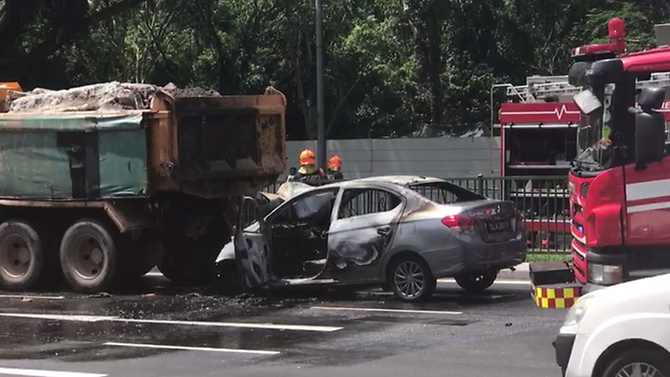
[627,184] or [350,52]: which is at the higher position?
[350,52]

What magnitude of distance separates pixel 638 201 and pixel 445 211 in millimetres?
4292

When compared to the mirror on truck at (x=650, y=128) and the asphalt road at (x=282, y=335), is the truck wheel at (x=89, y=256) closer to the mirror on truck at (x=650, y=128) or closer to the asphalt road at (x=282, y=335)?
the asphalt road at (x=282, y=335)

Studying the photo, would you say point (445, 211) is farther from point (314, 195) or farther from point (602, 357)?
point (602, 357)

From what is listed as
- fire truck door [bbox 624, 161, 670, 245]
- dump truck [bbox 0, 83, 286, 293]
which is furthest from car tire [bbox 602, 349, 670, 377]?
dump truck [bbox 0, 83, 286, 293]

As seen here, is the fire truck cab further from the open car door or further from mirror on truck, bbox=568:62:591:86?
the open car door

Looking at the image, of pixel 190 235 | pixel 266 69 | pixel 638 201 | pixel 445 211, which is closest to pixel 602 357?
pixel 638 201

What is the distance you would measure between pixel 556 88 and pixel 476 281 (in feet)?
9.17

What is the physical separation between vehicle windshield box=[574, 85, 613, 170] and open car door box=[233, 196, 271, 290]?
557 centimetres

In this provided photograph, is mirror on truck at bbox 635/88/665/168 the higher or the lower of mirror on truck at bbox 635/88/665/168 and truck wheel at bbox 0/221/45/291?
the higher

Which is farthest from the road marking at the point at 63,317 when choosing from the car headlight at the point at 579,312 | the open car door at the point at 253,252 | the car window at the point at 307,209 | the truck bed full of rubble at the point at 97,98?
the car headlight at the point at 579,312

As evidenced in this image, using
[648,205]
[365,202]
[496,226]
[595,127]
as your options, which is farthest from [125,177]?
[648,205]

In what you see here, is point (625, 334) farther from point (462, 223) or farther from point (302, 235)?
point (302, 235)

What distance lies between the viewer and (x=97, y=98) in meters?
15.3

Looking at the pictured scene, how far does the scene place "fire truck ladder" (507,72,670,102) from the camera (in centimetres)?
884
